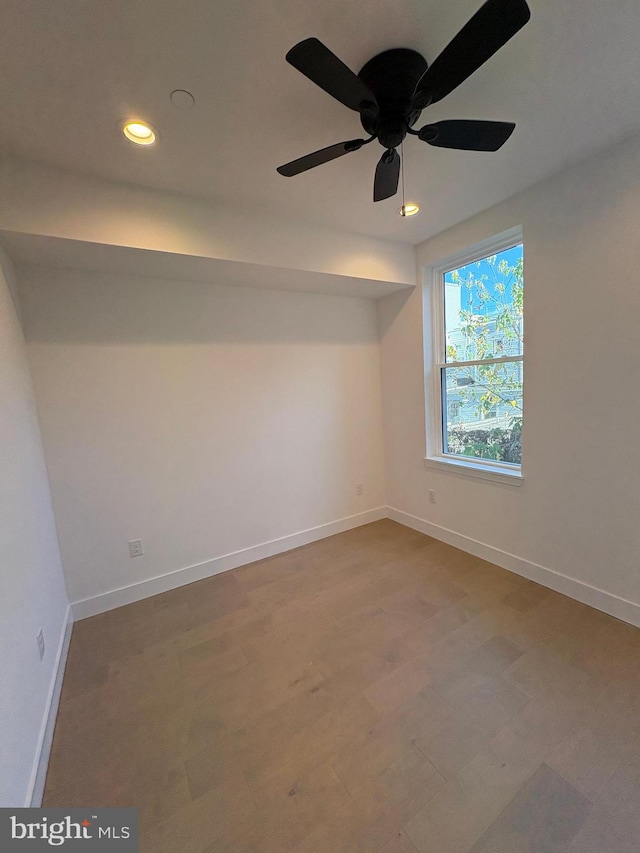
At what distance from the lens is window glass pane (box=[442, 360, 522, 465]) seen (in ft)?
8.28

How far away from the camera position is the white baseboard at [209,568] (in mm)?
2326

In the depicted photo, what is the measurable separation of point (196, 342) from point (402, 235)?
1.89m

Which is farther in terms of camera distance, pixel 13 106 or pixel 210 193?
pixel 210 193

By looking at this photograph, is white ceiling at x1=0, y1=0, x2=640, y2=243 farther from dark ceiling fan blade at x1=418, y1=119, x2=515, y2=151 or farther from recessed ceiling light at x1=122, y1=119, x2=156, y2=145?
dark ceiling fan blade at x1=418, y1=119, x2=515, y2=151

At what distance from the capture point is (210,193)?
79.6 inches

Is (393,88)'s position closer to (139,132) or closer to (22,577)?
(139,132)

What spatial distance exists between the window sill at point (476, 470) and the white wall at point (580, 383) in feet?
0.27


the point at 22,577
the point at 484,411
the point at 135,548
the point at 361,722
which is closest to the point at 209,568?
the point at 135,548

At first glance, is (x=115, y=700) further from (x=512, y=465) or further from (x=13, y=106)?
(x=512, y=465)

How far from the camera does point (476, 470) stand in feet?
8.87

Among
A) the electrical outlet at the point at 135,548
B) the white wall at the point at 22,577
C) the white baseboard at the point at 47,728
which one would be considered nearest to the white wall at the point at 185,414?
the electrical outlet at the point at 135,548

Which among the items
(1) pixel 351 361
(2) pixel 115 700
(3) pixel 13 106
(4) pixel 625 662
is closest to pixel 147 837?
(2) pixel 115 700

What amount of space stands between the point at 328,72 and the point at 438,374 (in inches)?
94.6

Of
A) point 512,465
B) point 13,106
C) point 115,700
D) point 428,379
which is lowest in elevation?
point 115,700
